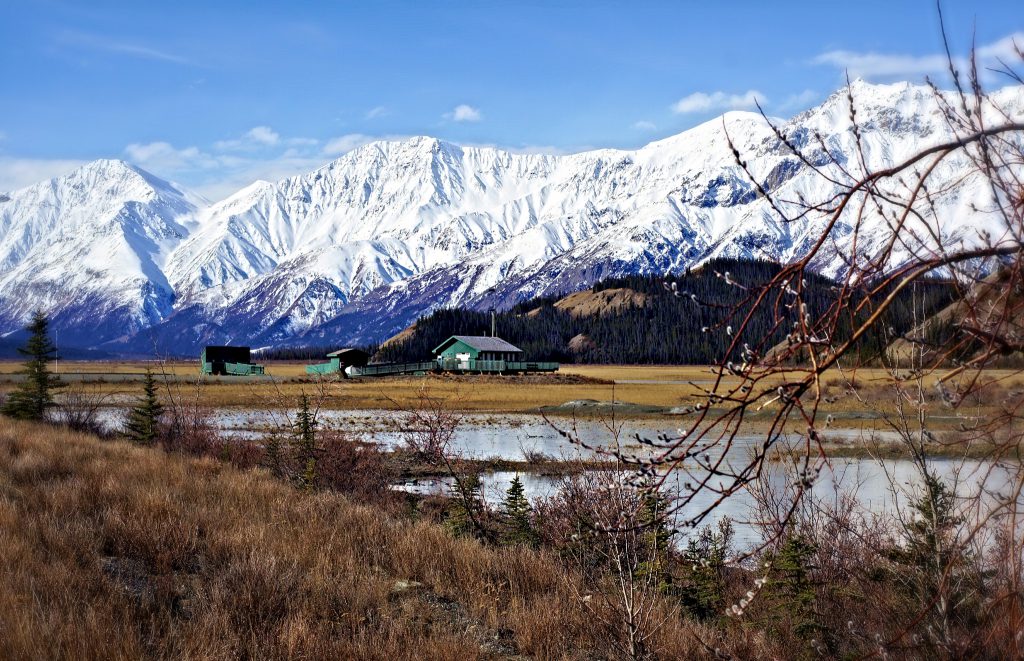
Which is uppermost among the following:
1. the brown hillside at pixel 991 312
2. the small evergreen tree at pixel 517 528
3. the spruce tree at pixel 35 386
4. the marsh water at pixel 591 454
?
the brown hillside at pixel 991 312

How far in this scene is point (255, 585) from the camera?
26.7 feet

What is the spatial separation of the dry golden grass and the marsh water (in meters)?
2.05

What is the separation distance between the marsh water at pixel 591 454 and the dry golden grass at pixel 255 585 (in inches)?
80.7

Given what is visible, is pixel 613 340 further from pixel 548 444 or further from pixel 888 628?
pixel 888 628

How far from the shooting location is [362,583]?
8.83 meters

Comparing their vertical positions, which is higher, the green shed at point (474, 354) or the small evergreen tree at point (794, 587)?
the green shed at point (474, 354)

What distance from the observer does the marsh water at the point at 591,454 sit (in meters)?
19.3

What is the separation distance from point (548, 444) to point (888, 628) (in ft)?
93.9

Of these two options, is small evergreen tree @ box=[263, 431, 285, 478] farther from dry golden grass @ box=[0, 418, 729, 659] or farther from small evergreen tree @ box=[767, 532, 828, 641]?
small evergreen tree @ box=[767, 532, 828, 641]

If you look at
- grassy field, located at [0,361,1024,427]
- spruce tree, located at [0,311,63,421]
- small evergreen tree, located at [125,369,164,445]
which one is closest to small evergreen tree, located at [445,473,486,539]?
small evergreen tree, located at [125,369,164,445]

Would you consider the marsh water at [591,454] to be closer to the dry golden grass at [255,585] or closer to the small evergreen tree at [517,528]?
the small evergreen tree at [517,528]

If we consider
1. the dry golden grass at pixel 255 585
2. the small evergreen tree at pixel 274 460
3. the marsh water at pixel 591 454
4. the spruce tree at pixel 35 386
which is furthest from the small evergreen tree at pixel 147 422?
the dry golden grass at pixel 255 585

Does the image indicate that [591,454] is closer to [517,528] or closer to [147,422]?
[517,528]

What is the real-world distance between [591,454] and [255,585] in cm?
807
